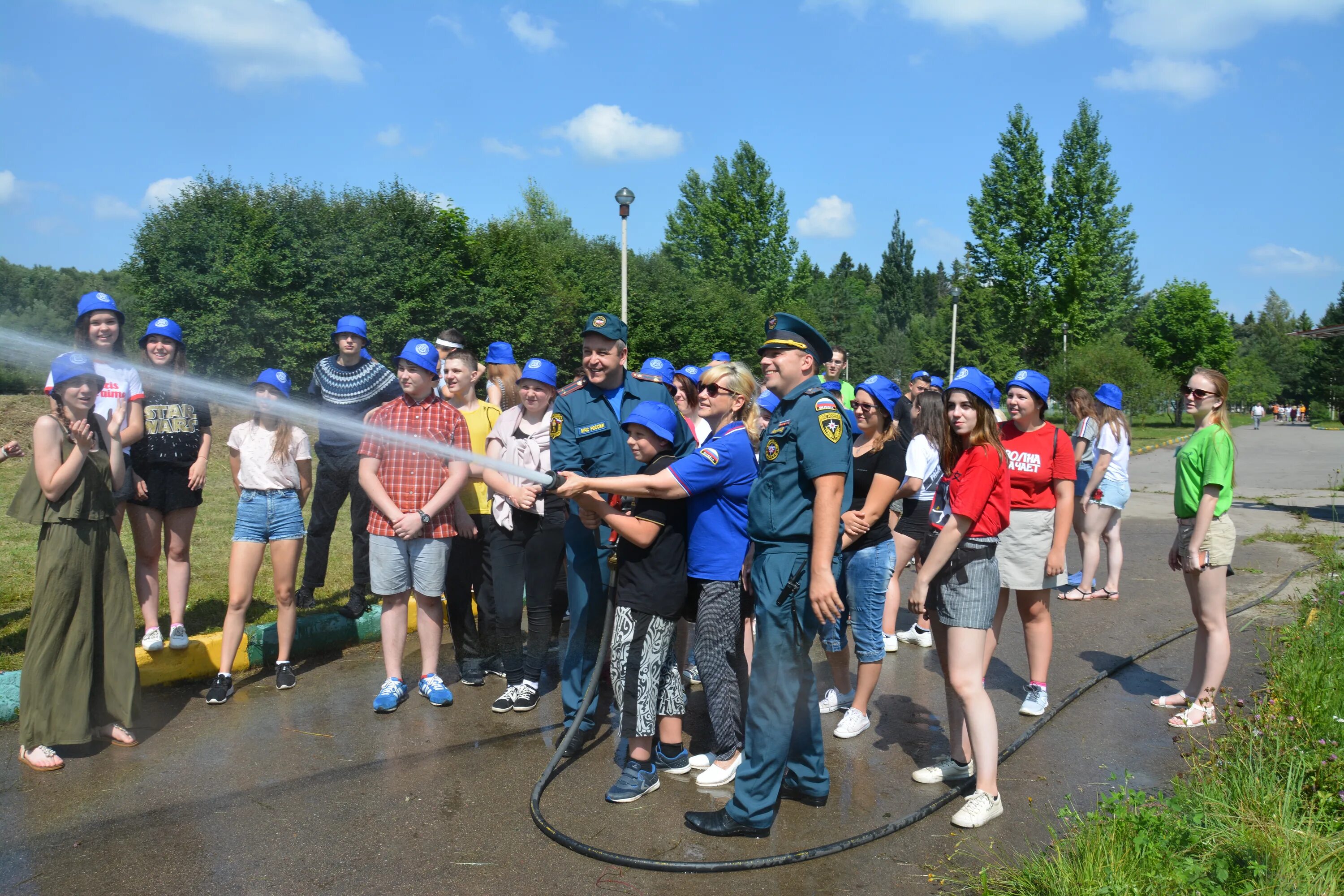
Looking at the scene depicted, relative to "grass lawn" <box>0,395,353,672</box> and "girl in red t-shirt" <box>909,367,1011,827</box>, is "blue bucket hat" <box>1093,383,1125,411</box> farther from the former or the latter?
"grass lawn" <box>0,395,353,672</box>

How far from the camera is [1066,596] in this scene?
9.17 metres

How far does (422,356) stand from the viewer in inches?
225

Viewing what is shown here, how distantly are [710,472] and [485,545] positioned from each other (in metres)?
2.69

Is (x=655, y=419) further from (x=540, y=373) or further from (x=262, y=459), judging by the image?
(x=262, y=459)

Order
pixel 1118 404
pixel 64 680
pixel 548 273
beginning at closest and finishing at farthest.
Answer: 1. pixel 64 680
2. pixel 1118 404
3. pixel 548 273

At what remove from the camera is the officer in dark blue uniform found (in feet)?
16.5

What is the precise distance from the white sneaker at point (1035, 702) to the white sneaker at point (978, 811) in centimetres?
153

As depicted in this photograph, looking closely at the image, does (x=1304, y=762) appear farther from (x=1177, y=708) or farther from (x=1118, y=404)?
(x=1118, y=404)

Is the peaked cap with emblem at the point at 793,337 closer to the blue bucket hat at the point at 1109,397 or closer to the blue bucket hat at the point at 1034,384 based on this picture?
the blue bucket hat at the point at 1034,384

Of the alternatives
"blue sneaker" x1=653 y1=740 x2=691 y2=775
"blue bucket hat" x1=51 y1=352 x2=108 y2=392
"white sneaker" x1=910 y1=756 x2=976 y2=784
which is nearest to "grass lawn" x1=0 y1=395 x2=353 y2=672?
"blue bucket hat" x1=51 y1=352 x2=108 y2=392

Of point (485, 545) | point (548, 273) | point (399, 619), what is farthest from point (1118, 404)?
point (548, 273)

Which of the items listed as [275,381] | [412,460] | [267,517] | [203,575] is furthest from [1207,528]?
[203,575]

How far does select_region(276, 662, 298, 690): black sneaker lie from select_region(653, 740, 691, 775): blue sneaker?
2675 mm

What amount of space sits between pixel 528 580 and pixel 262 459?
1896 mm
